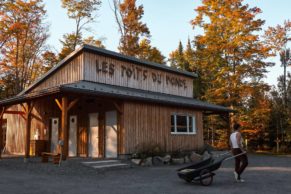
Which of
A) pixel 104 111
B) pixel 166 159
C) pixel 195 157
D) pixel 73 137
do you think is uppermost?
pixel 104 111

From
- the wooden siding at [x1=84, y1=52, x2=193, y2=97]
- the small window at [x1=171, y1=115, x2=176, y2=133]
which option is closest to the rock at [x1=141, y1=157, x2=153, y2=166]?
the small window at [x1=171, y1=115, x2=176, y2=133]

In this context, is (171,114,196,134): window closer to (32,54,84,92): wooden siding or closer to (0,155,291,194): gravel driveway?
(32,54,84,92): wooden siding

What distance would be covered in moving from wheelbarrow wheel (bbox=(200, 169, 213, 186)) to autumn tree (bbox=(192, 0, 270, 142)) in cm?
1938

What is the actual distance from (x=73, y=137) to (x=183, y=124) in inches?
264

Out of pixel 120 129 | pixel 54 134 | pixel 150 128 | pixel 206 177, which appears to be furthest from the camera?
pixel 54 134

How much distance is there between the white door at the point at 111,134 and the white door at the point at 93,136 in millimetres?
704

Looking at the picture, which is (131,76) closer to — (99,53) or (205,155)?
(99,53)

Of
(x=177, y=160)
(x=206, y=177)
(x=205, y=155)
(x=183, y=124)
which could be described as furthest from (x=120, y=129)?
(x=206, y=177)

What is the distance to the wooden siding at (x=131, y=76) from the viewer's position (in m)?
16.6

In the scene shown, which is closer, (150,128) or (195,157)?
(150,128)

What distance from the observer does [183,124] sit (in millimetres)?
18953

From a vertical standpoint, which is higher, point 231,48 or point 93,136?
point 231,48

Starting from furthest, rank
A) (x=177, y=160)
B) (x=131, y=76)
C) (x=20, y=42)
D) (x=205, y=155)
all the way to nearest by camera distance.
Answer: (x=20, y=42), (x=131, y=76), (x=205, y=155), (x=177, y=160)

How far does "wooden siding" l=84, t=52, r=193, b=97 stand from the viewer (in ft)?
54.6
